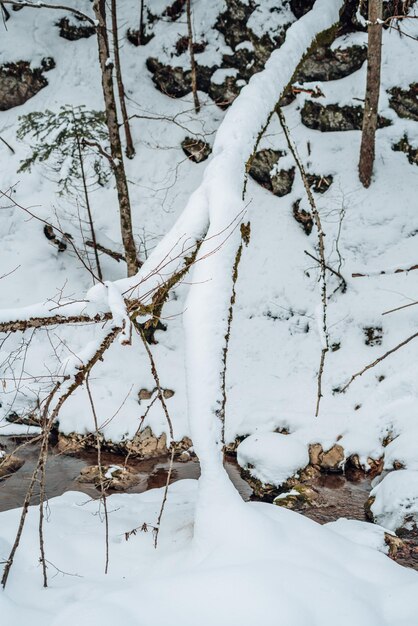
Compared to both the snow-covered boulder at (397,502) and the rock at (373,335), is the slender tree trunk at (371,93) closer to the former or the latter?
the rock at (373,335)

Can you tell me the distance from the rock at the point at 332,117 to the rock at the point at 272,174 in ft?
3.80

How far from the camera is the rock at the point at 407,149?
1060 cm

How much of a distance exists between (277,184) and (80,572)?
9.60m

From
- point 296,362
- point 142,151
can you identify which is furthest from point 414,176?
point 142,151

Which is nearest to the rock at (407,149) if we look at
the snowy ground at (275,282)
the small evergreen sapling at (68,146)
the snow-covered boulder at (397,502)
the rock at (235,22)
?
the snowy ground at (275,282)

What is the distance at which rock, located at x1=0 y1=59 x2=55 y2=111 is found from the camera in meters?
14.0

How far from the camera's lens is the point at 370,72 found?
9.52 m

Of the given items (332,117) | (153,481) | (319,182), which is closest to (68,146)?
(319,182)

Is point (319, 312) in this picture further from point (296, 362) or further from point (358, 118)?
point (358, 118)

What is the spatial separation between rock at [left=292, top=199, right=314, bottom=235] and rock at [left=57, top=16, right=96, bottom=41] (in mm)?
9304

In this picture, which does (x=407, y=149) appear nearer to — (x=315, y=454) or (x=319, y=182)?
(x=319, y=182)

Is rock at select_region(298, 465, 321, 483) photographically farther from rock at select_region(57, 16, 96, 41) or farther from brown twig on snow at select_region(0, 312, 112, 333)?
rock at select_region(57, 16, 96, 41)

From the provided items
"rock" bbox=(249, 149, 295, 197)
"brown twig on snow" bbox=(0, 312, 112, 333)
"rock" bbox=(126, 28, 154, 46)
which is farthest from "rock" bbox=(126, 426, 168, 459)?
"rock" bbox=(126, 28, 154, 46)

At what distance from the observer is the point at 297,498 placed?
642 cm
